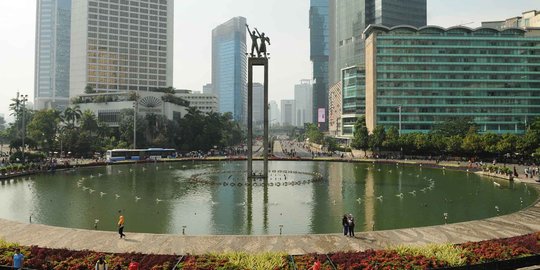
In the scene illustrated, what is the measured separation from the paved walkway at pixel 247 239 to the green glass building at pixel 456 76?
126414mm

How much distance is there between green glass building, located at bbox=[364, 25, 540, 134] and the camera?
506ft

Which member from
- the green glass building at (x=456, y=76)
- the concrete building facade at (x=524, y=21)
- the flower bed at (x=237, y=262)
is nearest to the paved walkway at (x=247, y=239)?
the flower bed at (x=237, y=262)

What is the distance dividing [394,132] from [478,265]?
350ft

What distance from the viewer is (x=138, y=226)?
37.3 meters

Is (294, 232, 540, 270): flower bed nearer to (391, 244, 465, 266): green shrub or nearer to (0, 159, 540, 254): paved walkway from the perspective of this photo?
(391, 244, 465, 266): green shrub

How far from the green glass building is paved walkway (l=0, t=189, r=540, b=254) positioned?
126m

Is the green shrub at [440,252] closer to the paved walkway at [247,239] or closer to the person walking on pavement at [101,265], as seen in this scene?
the paved walkway at [247,239]

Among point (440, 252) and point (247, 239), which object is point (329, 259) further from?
point (247, 239)

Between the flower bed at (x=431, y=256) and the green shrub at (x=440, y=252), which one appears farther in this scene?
the green shrub at (x=440, y=252)

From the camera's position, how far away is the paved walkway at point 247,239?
94.3ft

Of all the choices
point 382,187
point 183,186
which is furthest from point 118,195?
point 382,187

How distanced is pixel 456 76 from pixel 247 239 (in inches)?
5791

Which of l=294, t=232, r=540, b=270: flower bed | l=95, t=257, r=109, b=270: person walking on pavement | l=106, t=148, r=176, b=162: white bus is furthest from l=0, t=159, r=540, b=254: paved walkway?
l=106, t=148, r=176, b=162: white bus

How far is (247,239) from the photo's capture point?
102 ft
